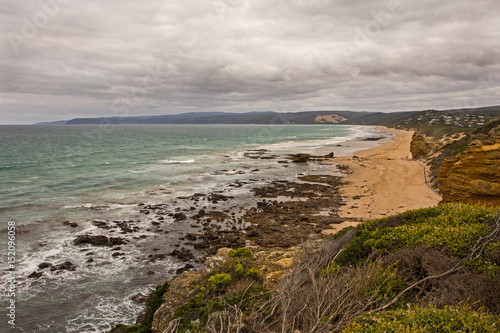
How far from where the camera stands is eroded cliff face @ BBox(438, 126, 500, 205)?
1152cm

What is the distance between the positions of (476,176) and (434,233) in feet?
25.8

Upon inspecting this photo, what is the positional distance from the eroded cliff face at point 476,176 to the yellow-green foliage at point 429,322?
10.1 meters

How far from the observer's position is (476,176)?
12000 mm

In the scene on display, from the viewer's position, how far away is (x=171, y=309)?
23.8 ft

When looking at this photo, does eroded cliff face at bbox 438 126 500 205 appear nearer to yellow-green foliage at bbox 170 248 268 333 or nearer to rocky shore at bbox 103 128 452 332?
rocky shore at bbox 103 128 452 332

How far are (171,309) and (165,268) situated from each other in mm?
5647

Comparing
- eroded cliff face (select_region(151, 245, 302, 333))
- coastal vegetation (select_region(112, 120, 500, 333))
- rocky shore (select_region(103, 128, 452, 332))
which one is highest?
coastal vegetation (select_region(112, 120, 500, 333))

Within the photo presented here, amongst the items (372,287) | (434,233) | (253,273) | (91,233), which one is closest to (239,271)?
A: (253,273)

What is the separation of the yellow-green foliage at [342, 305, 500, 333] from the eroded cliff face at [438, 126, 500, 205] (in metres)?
10.1

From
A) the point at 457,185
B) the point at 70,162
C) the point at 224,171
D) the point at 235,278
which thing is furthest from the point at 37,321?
the point at 70,162

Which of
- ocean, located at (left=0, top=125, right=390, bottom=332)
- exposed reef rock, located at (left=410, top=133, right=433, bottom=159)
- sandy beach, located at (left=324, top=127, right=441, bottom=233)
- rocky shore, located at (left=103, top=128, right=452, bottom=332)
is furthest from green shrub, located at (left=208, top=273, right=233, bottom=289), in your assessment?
exposed reef rock, located at (left=410, top=133, right=433, bottom=159)

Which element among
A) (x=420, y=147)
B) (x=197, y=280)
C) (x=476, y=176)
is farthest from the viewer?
(x=420, y=147)

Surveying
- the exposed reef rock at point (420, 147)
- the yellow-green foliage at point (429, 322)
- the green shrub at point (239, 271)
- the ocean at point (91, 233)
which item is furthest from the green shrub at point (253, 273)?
the exposed reef rock at point (420, 147)

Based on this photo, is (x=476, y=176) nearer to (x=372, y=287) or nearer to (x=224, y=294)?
(x=372, y=287)
